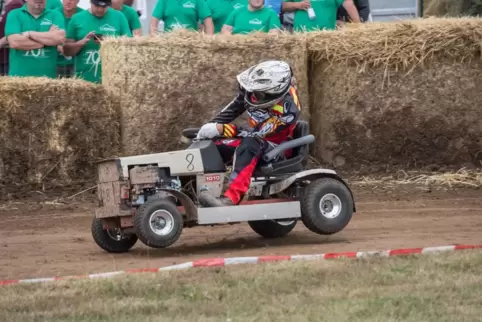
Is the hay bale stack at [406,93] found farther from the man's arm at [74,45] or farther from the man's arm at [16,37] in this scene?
the man's arm at [16,37]

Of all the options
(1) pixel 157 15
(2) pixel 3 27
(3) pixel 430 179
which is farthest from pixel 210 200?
(2) pixel 3 27

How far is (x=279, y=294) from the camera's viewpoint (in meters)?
7.79

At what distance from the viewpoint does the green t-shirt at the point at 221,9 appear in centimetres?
1548

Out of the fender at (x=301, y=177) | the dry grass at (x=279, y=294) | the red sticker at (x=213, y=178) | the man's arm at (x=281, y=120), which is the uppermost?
the man's arm at (x=281, y=120)

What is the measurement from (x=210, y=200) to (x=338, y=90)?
4.45m

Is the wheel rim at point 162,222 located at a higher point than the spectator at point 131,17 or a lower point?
lower

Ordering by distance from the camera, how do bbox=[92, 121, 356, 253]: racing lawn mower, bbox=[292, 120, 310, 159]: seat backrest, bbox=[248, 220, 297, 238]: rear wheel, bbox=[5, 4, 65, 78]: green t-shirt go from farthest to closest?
bbox=[5, 4, 65, 78]: green t-shirt → bbox=[248, 220, 297, 238]: rear wheel → bbox=[292, 120, 310, 159]: seat backrest → bbox=[92, 121, 356, 253]: racing lawn mower

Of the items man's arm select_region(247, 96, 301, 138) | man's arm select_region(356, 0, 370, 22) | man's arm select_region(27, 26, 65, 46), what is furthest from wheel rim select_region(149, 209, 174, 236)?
man's arm select_region(356, 0, 370, 22)

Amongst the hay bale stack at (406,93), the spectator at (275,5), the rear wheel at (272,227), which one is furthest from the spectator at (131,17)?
the rear wheel at (272,227)

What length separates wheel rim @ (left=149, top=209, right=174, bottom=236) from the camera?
32.4 feet

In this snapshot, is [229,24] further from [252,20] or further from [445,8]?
[445,8]

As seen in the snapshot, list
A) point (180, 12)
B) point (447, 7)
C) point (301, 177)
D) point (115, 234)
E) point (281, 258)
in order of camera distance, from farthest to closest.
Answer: point (447, 7)
point (180, 12)
point (301, 177)
point (115, 234)
point (281, 258)

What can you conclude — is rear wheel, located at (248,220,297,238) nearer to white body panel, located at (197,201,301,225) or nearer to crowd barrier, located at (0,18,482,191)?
white body panel, located at (197,201,301,225)

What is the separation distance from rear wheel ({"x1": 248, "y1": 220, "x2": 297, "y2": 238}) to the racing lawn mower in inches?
10.1
